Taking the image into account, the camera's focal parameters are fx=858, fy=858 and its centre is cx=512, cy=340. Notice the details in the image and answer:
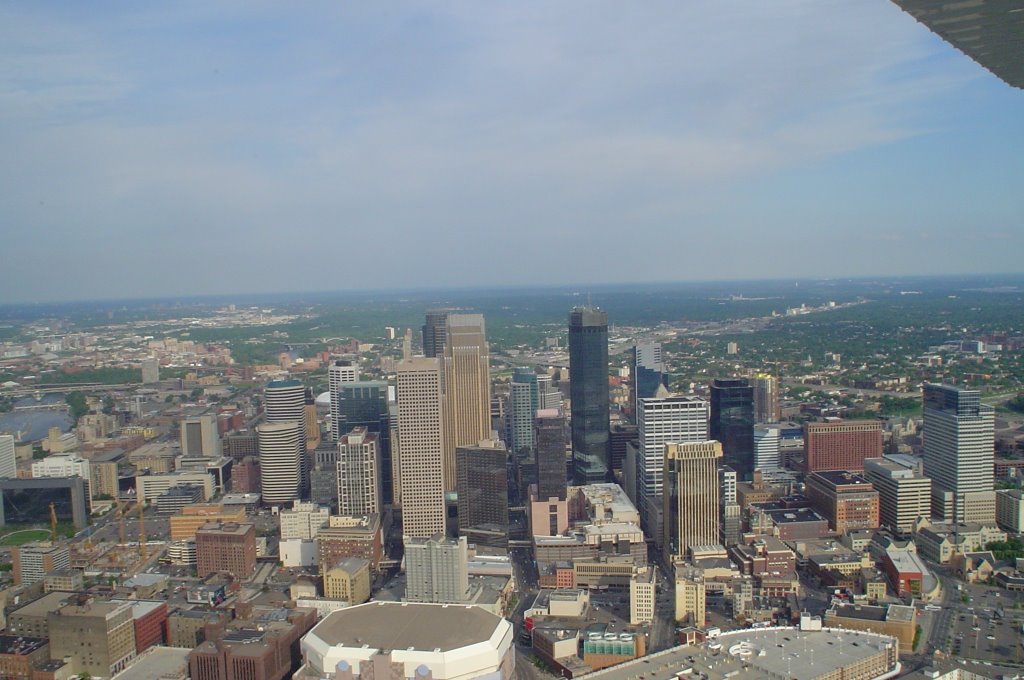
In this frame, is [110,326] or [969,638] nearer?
[969,638]

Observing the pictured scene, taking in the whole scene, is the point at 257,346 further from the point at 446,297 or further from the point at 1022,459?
the point at 1022,459

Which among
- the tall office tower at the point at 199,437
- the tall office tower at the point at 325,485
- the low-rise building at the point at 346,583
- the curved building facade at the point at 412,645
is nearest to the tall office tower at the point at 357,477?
the tall office tower at the point at 325,485

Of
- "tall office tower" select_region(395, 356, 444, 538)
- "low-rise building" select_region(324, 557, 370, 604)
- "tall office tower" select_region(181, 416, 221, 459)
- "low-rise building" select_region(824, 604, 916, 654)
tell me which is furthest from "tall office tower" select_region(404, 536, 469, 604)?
"tall office tower" select_region(181, 416, 221, 459)

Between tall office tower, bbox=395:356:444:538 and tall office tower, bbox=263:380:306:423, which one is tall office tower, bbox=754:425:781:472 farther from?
tall office tower, bbox=263:380:306:423

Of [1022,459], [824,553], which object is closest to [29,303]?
[824,553]

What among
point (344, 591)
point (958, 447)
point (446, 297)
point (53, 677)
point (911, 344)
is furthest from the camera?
point (446, 297)

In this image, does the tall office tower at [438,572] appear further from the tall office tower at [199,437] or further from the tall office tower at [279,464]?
the tall office tower at [199,437]
